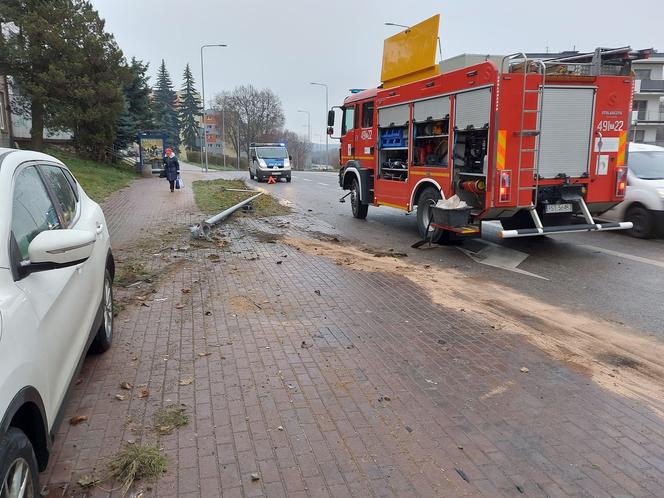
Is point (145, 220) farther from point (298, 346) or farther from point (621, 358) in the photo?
point (621, 358)

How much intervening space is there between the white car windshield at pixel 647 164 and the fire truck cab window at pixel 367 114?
5691mm

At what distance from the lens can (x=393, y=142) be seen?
11.6 m

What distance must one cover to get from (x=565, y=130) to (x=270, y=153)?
2432 cm

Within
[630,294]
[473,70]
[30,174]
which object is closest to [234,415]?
[30,174]

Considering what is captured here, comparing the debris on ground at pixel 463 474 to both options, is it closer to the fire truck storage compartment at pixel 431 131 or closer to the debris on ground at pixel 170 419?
the debris on ground at pixel 170 419

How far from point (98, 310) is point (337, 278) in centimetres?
391

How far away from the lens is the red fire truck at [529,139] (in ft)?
27.3

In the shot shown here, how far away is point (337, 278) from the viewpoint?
762 cm

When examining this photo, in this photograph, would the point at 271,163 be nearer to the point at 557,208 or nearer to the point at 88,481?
the point at 557,208

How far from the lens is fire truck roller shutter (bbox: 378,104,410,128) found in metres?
10.9

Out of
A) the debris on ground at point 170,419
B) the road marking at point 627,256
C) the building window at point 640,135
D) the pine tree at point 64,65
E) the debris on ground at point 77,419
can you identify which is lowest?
the debris on ground at point 170,419

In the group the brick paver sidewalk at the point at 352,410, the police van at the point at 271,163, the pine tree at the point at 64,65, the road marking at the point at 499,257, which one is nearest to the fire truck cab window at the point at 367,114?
the road marking at the point at 499,257

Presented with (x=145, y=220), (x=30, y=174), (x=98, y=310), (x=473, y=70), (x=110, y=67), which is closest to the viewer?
(x=30, y=174)

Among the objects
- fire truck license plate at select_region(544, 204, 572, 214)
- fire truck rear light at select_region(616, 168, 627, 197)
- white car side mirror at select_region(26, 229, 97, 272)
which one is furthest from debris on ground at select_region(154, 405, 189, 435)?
fire truck rear light at select_region(616, 168, 627, 197)
